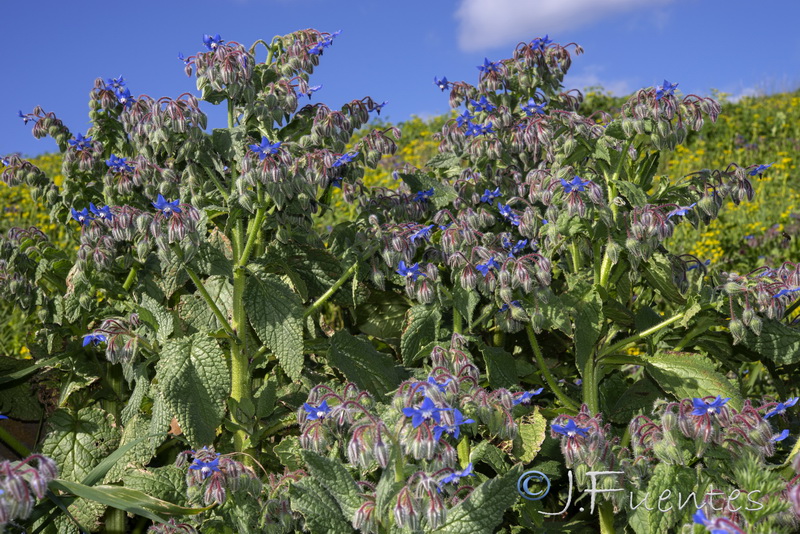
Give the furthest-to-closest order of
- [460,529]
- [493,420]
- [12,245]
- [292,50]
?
[12,245], [292,50], [493,420], [460,529]

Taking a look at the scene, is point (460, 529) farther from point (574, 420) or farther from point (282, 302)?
point (282, 302)

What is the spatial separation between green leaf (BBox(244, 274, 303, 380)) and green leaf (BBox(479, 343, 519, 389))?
0.62m

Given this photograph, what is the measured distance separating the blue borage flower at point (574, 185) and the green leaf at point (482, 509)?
37.9 inches

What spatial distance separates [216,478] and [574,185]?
1336mm

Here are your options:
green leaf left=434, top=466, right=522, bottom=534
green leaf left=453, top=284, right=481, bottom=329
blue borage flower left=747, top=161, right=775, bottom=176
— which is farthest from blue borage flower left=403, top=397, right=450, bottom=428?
blue borage flower left=747, top=161, right=775, bottom=176

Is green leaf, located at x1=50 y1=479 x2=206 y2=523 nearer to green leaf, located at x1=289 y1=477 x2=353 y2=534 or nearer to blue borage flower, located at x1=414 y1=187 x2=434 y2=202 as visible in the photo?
green leaf, located at x1=289 y1=477 x2=353 y2=534

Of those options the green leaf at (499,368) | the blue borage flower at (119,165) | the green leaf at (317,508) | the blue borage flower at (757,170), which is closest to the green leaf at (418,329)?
the green leaf at (499,368)

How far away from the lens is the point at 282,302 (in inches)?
96.5

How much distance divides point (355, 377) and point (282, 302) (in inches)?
13.5

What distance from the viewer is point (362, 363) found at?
8.47 ft

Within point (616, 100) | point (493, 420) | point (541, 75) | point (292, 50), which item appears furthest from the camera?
point (616, 100)

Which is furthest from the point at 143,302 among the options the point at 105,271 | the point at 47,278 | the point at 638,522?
the point at 638,522

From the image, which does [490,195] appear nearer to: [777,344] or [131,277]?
[777,344]

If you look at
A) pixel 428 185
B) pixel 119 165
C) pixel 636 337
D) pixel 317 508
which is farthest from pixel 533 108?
pixel 317 508
